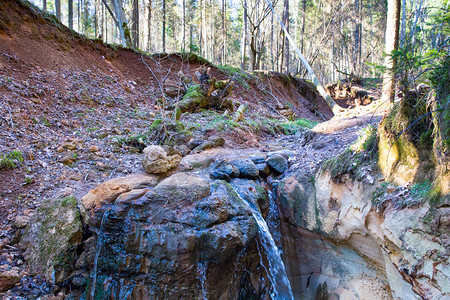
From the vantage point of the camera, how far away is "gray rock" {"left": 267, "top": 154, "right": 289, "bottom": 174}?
5346mm

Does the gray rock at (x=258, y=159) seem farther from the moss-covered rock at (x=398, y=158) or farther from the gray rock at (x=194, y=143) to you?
the moss-covered rock at (x=398, y=158)

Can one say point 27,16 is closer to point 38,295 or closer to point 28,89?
point 28,89

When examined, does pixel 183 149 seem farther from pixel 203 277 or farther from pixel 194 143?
pixel 203 277

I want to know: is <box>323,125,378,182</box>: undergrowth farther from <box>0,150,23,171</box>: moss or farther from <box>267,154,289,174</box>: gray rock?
<box>0,150,23,171</box>: moss

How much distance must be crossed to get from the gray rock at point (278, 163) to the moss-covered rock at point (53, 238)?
3.58 meters

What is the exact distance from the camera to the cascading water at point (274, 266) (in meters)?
4.04

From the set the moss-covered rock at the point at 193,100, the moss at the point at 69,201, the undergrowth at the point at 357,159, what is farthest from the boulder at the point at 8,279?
the moss-covered rock at the point at 193,100

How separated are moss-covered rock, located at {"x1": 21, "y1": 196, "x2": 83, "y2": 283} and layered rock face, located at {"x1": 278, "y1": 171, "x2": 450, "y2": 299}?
3371 millimetres

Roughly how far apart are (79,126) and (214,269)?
510cm

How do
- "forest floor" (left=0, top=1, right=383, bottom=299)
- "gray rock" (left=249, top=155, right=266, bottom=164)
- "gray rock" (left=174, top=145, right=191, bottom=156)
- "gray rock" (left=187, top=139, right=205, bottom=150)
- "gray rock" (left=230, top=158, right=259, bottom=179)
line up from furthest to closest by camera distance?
"gray rock" (left=187, top=139, right=205, bottom=150) < "gray rock" (left=174, top=145, right=191, bottom=156) < "gray rock" (left=249, top=155, right=266, bottom=164) < "gray rock" (left=230, top=158, right=259, bottom=179) < "forest floor" (left=0, top=1, right=383, bottom=299)

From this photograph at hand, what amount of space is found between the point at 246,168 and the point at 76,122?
449 cm

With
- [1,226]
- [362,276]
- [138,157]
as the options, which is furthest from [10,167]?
[362,276]

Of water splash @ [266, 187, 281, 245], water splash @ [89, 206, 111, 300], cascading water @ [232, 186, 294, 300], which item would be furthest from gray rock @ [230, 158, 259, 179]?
water splash @ [89, 206, 111, 300]

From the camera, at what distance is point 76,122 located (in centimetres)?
654
